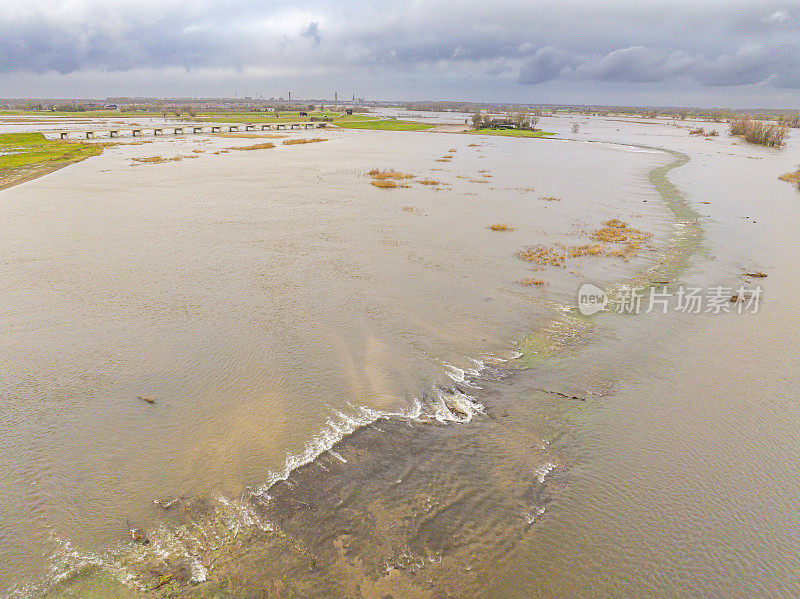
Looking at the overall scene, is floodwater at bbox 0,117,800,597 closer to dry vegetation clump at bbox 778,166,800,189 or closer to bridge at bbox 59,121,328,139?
dry vegetation clump at bbox 778,166,800,189

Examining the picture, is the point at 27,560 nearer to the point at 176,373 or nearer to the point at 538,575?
the point at 176,373

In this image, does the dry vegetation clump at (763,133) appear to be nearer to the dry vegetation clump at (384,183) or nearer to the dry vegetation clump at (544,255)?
the dry vegetation clump at (384,183)

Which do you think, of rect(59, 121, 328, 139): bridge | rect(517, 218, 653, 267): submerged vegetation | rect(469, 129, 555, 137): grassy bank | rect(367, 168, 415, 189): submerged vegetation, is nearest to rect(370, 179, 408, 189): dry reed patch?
rect(367, 168, 415, 189): submerged vegetation

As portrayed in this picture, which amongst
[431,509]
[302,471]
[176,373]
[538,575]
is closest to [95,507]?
[302,471]

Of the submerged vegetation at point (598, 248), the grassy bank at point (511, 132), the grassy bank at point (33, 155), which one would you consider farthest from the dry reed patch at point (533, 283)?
the grassy bank at point (511, 132)

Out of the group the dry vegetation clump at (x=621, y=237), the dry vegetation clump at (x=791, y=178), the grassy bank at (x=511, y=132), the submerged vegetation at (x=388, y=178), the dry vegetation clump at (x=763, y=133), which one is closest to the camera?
the dry vegetation clump at (x=621, y=237)

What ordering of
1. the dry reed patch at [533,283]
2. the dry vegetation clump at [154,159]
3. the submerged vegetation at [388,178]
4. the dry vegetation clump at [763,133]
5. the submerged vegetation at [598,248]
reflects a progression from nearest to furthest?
the dry reed patch at [533,283] → the submerged vegetation at [598,248] → the submerged vegetation at [388,178] → the dry vegetation clump at [154,159] → the dry vegetation clump at [763,133]

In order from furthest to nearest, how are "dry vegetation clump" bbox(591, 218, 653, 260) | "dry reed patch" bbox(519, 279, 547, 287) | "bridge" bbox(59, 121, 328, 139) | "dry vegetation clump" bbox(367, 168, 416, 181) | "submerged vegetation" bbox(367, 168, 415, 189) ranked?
1. "bridge" bbox(59, 121, 328, 139)
2. "dry vegetation clump" bbox(367, 168, 416, 181)
3. "submerged vegetation" bbox(367, 168, 415, 189)
4. "dry vegetation clump" bbox(591, 218, 653, 260)
5. "dry reed patch" bbox(519, 279, 547, 287)
